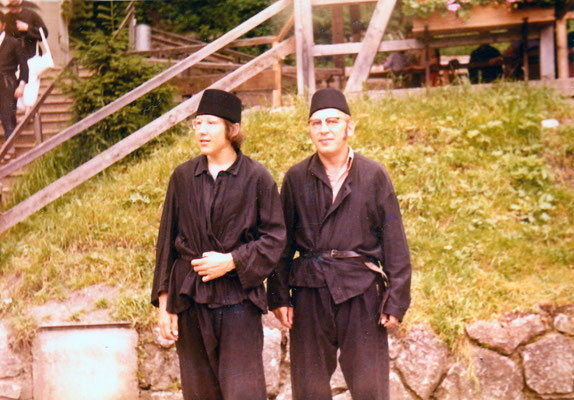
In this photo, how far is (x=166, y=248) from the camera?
3.10 m

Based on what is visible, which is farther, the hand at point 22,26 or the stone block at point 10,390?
the hand at point 22,26

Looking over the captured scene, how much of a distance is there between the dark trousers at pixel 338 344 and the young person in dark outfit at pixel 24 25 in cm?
553

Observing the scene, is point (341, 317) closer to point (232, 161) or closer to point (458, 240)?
point (232, 161)

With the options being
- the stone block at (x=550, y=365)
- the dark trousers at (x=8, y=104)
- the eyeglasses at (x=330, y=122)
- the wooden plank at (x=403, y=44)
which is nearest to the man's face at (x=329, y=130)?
the eyeglasses at (x=330, y=122)

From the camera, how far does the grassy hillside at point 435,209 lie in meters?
4.66

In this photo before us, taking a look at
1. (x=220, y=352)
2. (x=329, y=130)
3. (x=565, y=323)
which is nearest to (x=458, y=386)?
(x=565, y=323)

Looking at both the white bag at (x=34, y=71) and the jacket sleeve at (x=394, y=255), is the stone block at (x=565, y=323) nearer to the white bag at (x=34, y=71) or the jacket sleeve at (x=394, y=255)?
the jacket sleeve at (x=394, y=255)

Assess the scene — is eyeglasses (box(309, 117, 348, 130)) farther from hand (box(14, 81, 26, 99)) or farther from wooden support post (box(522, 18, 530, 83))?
hand (box(14, 81, 26, 99))

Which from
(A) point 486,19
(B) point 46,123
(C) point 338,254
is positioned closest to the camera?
(C) point 338,254

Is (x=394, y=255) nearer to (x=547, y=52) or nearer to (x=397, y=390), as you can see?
(x=397, y=390)

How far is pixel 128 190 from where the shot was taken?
239 inches

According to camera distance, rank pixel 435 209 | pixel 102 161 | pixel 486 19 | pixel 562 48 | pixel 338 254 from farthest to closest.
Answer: pixel 562 48, pixel 486 19, pixel 102 161, pixel 435 209, pixel 338 254

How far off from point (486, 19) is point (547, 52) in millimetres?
856

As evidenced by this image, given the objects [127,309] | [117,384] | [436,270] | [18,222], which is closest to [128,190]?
[18,222]
